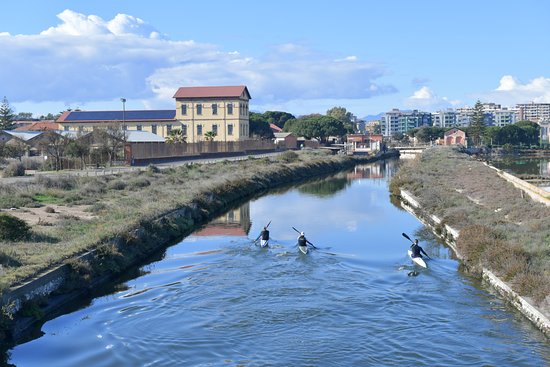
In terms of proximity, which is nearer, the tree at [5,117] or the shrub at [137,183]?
the shrub at [137,183]

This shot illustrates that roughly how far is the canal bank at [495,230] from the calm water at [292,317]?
22.4 inches

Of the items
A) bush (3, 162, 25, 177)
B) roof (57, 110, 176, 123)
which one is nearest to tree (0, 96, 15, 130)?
roof (57, 110, 176, 123)

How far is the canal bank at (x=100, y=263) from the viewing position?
1786 centimetres

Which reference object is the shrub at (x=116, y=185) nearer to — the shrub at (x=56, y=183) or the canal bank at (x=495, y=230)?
the shrub at (x=56, y=183)

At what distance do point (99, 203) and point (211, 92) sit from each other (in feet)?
250

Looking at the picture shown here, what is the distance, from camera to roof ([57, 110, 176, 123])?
359ft

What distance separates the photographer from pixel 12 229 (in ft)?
80.0

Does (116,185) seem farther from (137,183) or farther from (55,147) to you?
(55,147)

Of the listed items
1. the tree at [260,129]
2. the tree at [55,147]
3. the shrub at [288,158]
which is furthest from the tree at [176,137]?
the tree at [260,129]

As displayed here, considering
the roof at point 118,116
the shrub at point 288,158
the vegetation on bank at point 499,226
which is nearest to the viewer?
the vegetation on bank at point 499,226

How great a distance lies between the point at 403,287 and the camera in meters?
22.5

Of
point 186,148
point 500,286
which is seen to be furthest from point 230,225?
point 186,148

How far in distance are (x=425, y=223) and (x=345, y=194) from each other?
2047 centimetres

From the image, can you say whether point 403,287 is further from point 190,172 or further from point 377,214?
point 190,172
